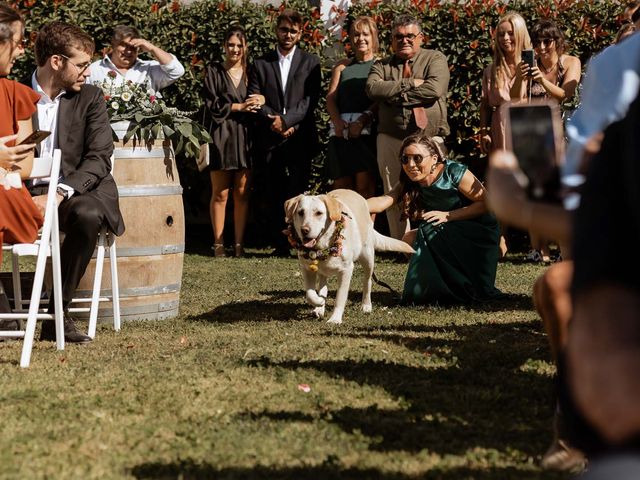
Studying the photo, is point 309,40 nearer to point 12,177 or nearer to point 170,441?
point 12,177

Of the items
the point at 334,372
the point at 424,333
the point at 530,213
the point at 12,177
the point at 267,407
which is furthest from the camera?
the point at 424,333

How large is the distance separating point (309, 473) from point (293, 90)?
25.5 feet

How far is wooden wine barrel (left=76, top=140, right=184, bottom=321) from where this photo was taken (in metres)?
Result: 6.93

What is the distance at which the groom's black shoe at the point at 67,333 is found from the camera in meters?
6.25

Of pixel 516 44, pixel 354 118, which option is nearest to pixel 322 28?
pixel 354 118

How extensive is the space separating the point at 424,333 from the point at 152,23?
6.82 m

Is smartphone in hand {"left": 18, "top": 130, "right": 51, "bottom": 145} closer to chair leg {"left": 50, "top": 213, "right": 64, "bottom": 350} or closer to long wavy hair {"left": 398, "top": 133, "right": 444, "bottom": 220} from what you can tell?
chair leg {"left": 50, "top": 213, "right": 64, "bottom": 350}

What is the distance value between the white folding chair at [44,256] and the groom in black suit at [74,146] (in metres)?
0.28

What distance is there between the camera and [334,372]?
5.01 meters

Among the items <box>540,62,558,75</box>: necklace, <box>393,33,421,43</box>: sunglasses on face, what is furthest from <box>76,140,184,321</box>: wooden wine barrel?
<box>540,62,558,75</box>: necklace

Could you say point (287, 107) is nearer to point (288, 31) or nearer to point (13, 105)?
point (288, 31)

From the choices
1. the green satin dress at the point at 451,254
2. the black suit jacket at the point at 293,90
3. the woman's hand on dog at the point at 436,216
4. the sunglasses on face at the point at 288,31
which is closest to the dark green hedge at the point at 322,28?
the black suit jacket at the point at 293,90

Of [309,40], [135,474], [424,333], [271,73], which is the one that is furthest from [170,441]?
[309,40]

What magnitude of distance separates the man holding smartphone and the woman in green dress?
13.9 inches
